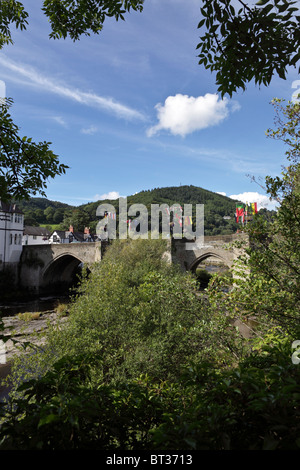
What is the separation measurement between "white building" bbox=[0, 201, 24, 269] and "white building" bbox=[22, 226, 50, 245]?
17970 millimetres

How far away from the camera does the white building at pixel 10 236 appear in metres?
40.2

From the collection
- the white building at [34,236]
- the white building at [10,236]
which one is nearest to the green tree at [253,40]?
the white building at [10,236]

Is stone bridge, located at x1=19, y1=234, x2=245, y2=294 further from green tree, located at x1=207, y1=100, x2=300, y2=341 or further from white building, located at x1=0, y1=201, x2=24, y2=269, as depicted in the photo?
green tree, located at x1=207, y1=100, x2=300, y2=341

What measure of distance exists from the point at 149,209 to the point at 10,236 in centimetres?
5748

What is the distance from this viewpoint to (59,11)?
455 centimetres

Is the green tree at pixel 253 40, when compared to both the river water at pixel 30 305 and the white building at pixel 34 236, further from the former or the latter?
the white building at pixel 34 236

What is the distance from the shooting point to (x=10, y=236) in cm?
4103

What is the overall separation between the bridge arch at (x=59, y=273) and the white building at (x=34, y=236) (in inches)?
724

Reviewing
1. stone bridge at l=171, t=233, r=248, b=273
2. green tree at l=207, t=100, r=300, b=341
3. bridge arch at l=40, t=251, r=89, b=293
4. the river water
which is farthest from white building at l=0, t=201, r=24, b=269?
green tree at l=207, t=100, r=300, b=341

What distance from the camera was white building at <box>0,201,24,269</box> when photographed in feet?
132

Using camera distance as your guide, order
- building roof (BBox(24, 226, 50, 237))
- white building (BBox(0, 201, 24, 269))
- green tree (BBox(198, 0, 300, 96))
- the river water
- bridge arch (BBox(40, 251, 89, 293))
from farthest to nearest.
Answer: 1. building roof (BBox(24, 226, 50, 237))
2. bridge arch (BBox(40, 251, 89, 293))
3. white building (BBox(0, 201, 24, 269))
4. the river water
5. green tree (BBox(198, 0, 300, 96))

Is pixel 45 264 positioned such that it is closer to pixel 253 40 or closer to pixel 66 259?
pixel 66 259

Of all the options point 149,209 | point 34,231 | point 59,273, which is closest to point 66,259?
point 59,273

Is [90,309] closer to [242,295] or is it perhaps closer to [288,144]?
[242,295]
